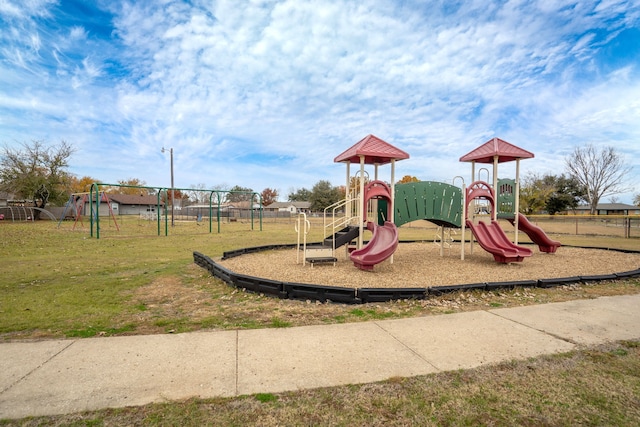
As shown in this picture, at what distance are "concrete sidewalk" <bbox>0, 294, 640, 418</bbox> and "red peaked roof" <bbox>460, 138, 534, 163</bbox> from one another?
21.7 ft

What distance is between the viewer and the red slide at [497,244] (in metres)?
8.95

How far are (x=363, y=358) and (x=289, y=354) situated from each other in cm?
76

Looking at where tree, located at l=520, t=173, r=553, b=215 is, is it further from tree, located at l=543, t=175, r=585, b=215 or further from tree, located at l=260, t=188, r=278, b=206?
tree, located at l=260, t=188, r=278, b=206

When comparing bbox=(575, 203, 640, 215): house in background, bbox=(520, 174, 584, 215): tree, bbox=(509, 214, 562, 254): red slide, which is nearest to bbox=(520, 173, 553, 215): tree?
bbox=(520, 174, 584, 215): tree

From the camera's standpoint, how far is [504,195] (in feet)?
35.3

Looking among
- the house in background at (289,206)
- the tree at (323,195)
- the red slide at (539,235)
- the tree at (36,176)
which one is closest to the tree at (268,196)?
the house in background at (289,206)

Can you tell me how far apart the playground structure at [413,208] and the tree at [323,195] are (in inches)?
2221

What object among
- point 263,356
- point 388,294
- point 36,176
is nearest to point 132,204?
point 36,176

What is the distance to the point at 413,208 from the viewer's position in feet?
31.4

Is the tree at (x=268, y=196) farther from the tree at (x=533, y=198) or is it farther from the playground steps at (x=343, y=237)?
the playground steps at (x=343, y=237)

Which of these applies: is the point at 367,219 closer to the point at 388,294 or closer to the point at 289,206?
the point at 388,294

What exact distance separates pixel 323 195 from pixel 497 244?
61.4 metres

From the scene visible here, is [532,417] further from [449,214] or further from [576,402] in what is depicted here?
[449,214]

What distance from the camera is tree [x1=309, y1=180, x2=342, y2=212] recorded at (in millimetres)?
68700
